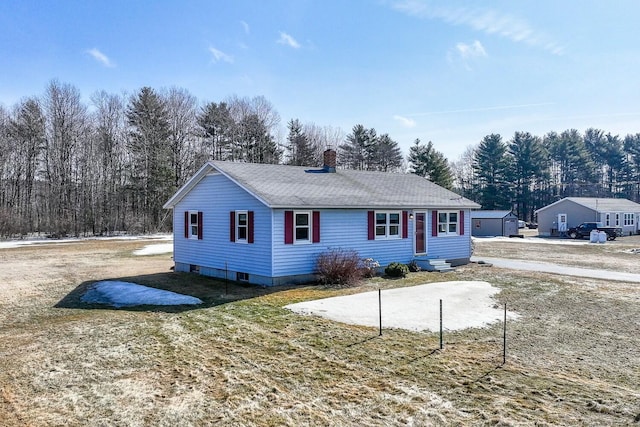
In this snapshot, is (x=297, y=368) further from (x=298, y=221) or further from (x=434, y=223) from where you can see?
(x=434, y=223)

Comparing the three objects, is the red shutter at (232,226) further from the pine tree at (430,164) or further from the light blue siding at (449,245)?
the pine tree at (430,164)

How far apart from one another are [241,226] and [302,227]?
90.3 inches

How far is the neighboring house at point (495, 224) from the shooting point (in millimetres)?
45031

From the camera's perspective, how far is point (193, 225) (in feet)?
61.7

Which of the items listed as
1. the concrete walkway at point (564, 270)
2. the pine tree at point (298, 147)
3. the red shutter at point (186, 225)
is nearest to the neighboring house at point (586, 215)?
the concrete walkway at point (564, 270)

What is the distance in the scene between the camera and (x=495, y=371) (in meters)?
6.72

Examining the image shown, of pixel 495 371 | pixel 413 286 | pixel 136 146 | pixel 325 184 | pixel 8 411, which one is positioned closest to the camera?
pixel 8 411

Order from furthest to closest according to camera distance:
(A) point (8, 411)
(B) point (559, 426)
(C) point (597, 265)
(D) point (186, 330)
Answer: (C) point (597, 265)
(D) point (186, 330)
(A) point (8, 411)
(B) point (559, 426)

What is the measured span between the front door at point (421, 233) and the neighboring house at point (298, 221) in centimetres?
4

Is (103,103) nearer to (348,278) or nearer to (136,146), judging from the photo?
(136,146)

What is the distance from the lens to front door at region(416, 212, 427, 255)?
1953 cm

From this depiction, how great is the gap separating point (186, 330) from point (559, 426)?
23.3ft

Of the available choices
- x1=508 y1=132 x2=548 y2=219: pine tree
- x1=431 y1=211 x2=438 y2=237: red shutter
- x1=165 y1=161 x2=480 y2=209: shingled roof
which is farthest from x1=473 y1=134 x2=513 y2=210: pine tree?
x1=431 y1=211 x2=438 y2=237: red shutter

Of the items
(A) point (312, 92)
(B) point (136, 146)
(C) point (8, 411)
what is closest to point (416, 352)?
(C) point (8, 411)
